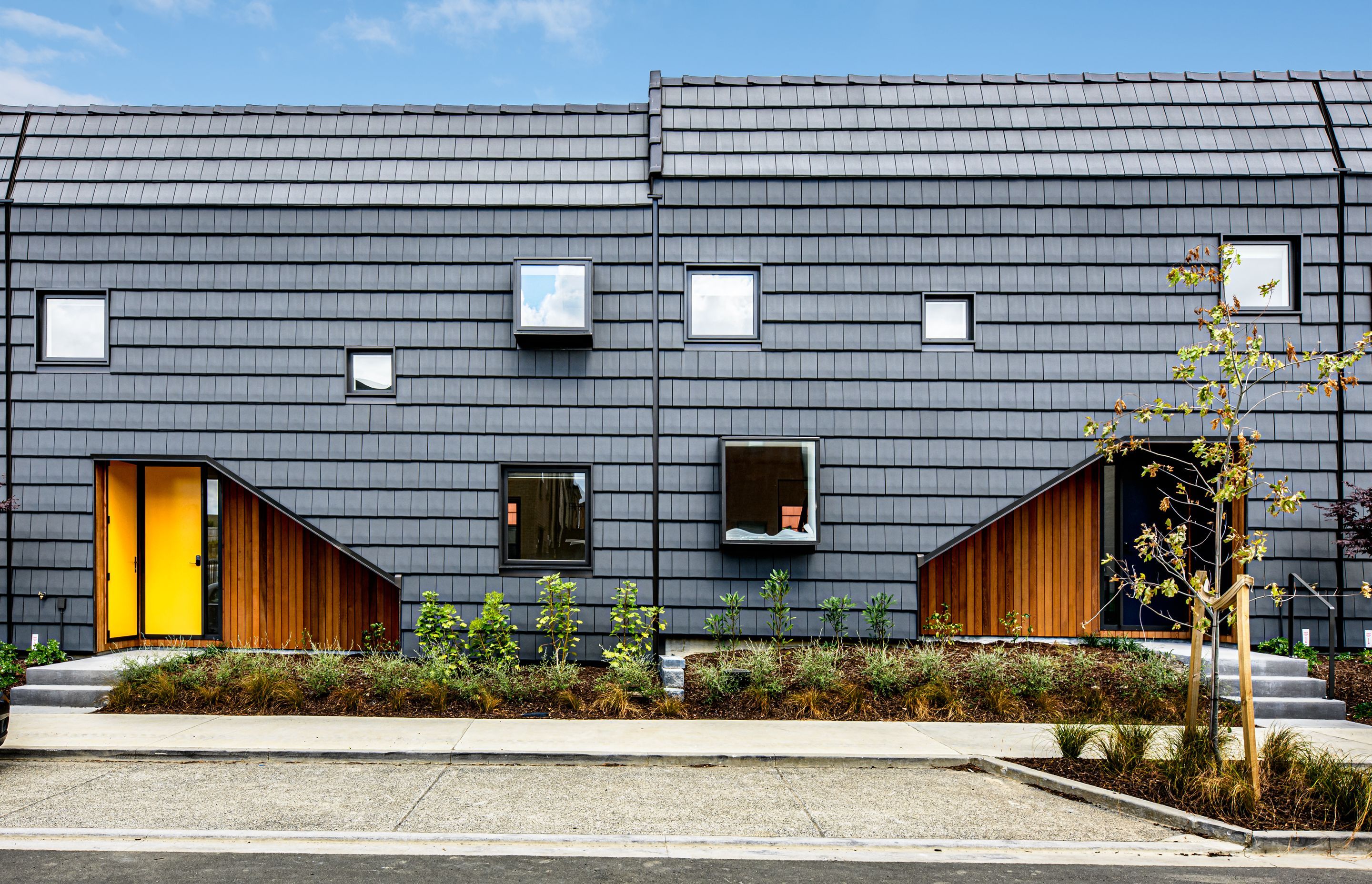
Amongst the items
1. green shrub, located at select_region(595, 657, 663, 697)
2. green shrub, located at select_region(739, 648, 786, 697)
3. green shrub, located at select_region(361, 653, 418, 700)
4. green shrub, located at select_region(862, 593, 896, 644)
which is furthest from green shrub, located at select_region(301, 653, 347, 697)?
green shrub, located at select_region(862, 593, 896, 644)

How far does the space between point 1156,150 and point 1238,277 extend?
5.89ft

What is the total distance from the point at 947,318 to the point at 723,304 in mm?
2703

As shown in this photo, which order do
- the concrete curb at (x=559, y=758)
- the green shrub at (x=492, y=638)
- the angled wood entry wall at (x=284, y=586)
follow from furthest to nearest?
the angled wood entry wall at (x=284, y=586), the green shrub at (x=492, y=638), the concrete curb at (x=559, y=758)

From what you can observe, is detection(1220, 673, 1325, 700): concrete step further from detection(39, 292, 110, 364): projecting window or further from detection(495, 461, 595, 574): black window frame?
detection(39, 292, 110, 364): projecting window

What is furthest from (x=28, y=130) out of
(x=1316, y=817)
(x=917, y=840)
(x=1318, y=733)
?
(x=1318, y=733)

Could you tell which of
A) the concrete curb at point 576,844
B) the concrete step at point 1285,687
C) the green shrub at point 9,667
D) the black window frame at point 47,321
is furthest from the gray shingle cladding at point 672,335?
the concrete curb at point 576,844

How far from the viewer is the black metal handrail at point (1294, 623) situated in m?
8.31

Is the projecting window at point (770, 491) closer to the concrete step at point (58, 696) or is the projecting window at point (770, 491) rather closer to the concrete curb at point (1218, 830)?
the concrete curb at point (1218, 830)

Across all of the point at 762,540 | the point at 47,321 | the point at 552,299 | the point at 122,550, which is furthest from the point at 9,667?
the point at 762,540

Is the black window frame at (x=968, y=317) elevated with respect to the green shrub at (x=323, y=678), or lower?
elevated

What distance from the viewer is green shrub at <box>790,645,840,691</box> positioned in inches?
324

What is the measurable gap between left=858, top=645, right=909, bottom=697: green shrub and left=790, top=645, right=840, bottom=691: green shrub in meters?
0.33

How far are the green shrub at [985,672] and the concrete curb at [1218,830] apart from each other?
6.96ft

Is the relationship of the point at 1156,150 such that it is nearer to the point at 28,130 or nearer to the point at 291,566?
the point at 291,566
